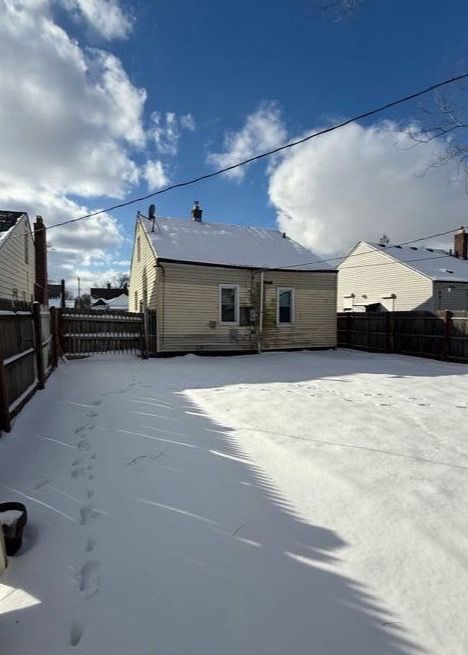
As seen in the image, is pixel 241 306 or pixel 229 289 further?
pixel 241 306

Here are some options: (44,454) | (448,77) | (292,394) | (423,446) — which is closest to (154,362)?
(292,394)

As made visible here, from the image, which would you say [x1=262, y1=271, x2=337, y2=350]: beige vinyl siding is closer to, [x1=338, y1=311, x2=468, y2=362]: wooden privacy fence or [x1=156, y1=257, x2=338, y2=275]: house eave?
[x1=156, y1=257, x2=338, y2=275]: house eave

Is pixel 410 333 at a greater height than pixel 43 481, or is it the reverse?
pixel 410 333

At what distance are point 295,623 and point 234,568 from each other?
1.69 ft

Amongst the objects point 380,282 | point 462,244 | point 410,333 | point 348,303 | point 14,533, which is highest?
point 462,244

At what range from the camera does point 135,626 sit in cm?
194

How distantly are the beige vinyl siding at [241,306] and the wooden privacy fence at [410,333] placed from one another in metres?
1.82

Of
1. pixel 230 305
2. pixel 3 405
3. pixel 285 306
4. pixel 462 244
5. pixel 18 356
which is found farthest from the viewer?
pixel 462 244

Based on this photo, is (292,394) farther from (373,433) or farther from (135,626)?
(135,626)

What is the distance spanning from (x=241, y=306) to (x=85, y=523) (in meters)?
12.5

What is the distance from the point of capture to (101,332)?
43.4 ft

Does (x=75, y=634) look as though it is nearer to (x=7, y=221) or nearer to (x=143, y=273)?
(x=7, y=221)

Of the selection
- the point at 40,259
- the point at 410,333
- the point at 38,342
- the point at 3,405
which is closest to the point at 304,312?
the point at 410,333

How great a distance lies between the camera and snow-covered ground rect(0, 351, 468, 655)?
1.93 meters
